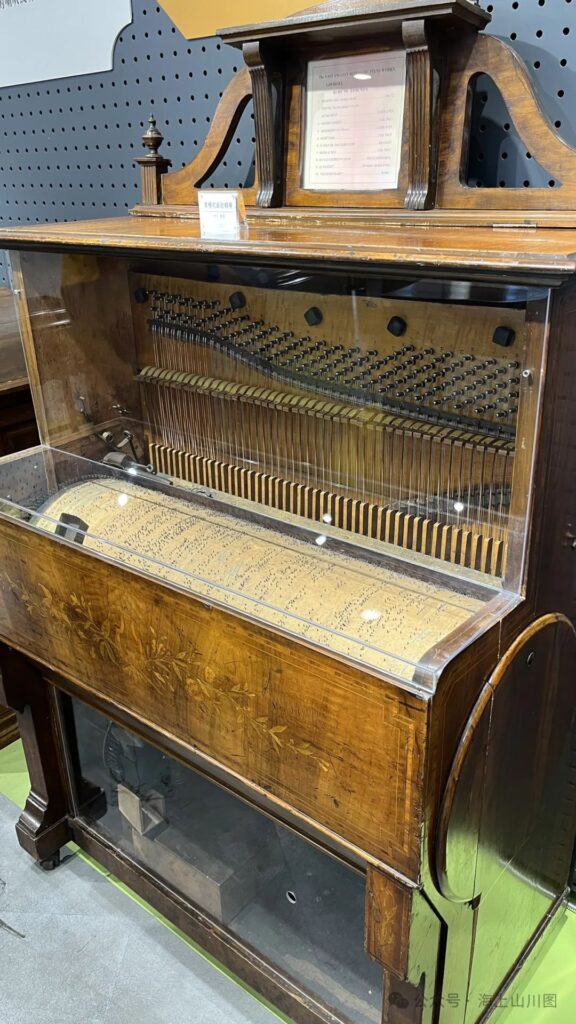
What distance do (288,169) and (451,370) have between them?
58 cm

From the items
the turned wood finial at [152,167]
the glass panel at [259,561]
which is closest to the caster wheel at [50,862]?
the glass panel at [259,561]

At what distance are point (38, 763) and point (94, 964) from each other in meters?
0.52

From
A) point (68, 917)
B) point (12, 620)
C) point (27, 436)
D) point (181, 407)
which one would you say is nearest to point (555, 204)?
point (181, 407)

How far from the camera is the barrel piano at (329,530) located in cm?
118

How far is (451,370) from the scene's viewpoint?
1.35 m

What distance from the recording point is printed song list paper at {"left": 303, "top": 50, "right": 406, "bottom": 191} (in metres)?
1.40

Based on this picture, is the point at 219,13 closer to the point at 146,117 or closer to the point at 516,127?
the point at 146,117

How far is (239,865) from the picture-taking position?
180 cm

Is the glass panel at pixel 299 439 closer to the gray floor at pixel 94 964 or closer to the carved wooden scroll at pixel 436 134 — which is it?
the carved wooden scroll at pixel 436 134

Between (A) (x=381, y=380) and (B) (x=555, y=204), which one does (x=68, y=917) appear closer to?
(A) (x=381, y=380)

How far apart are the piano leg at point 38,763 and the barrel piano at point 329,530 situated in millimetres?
45

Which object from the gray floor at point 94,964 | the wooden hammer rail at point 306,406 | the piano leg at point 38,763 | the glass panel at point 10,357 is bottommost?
the gray floor at point 94,964

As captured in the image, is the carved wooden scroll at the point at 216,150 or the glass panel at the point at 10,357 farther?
the glass panel at the point at 10,357

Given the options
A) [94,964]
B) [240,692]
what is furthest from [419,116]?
[94,964]
